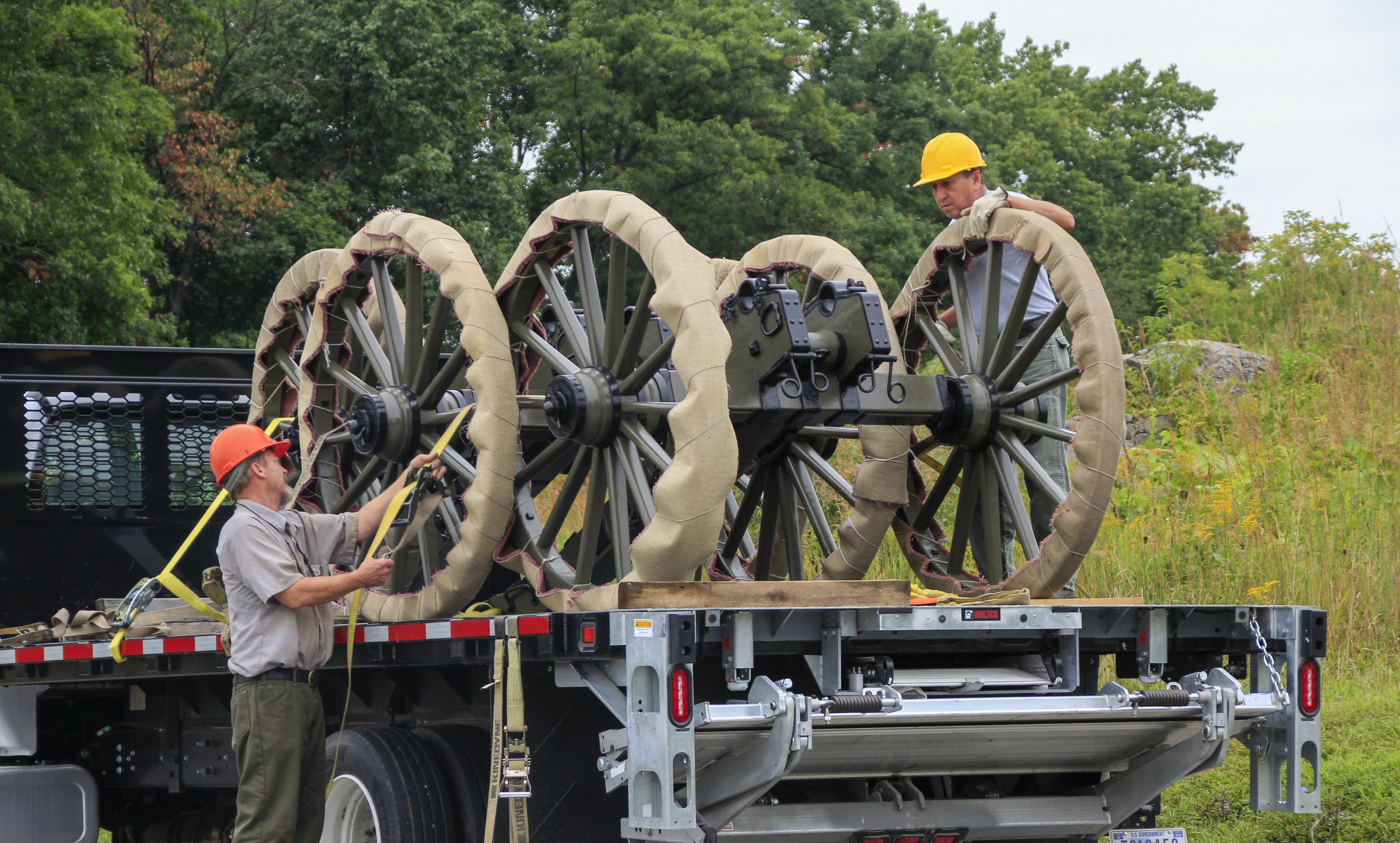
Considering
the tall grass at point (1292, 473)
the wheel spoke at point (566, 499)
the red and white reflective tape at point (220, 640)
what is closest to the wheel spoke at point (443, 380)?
the wheel spoke at point (566, 499)

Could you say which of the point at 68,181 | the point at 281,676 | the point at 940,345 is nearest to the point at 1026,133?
the point at 68,181

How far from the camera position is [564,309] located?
6.36 m

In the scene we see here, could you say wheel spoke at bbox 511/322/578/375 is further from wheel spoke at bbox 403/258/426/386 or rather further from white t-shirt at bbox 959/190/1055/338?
white t-shirt at bbox 959/190/1055/338

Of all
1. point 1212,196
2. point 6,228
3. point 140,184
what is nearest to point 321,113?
point 140,184

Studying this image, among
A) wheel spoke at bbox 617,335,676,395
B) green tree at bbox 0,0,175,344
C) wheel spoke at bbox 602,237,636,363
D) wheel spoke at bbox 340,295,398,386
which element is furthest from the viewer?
green tree at bbox 0,0,175,344

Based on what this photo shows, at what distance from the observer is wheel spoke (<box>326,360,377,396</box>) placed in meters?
7.01

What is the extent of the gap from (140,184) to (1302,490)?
1644 cm

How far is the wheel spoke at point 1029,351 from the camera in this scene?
6.64 m

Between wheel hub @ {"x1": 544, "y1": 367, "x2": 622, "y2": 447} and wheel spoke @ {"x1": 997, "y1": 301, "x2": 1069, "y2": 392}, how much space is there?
181 cm

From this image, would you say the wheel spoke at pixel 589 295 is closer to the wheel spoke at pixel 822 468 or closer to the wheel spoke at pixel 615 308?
the wheel spoke at pixel 615 308

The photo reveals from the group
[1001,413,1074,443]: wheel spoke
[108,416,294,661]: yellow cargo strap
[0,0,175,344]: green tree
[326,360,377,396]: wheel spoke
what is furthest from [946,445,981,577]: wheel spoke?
[0,0,175,344]: green tree

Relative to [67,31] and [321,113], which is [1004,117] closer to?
[321,113]

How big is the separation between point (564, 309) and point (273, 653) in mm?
1778

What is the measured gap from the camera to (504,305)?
6.59m
